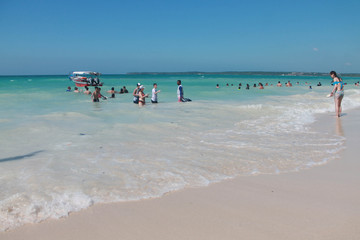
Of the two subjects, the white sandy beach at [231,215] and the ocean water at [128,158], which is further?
the ocean water at [128,158]

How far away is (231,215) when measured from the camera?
10.6 ft

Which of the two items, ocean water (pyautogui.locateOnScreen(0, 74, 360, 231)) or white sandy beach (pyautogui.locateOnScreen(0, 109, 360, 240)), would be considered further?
ocean water (pyautogui.locateOnScreen(0, 74, 360, 231))

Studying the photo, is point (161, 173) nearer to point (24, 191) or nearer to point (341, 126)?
point (24, 191)

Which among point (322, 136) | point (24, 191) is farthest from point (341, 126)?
point (24, 191)

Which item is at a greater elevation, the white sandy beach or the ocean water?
the ocean water

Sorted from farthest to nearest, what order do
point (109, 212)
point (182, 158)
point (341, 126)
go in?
1. point (341, 126)
2. point (182, 158)
3. point (109, 212)

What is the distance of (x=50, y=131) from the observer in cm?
846

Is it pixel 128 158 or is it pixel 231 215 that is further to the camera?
pixel 128 158

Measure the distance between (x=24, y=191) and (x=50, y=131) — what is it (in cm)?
495

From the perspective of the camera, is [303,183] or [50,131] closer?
[303,183]

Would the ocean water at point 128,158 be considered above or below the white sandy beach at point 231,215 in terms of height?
above

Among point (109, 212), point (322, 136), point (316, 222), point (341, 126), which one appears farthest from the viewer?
point (341, 126)

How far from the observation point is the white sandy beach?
9.36ft

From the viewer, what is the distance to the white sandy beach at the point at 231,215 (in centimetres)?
285
